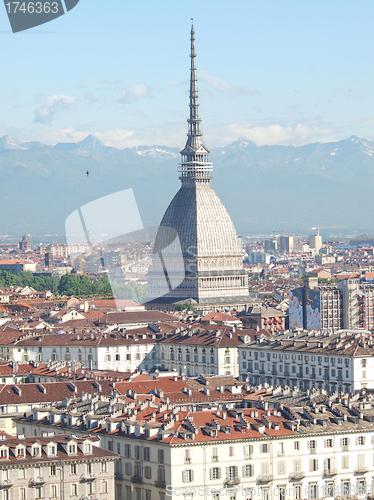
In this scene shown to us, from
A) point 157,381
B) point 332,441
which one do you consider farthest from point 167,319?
point 332,441

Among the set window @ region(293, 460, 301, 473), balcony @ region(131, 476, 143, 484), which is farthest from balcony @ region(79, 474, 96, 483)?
window @ region(293, 460, 301, 473)

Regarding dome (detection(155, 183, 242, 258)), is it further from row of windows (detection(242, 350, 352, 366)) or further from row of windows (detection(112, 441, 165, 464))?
row of windows (detection(112, 441, 165, 464))

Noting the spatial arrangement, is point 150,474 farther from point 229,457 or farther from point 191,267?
point 191,267

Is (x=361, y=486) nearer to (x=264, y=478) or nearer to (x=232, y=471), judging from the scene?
(x=264, y=478)

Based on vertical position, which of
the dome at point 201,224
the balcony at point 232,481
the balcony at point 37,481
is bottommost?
the balcony at point 232,481

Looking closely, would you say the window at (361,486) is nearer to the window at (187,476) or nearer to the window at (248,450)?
the window at (248,450)

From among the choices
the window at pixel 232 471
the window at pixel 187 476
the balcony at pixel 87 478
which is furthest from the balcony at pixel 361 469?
the balcony at pixel 87 478
